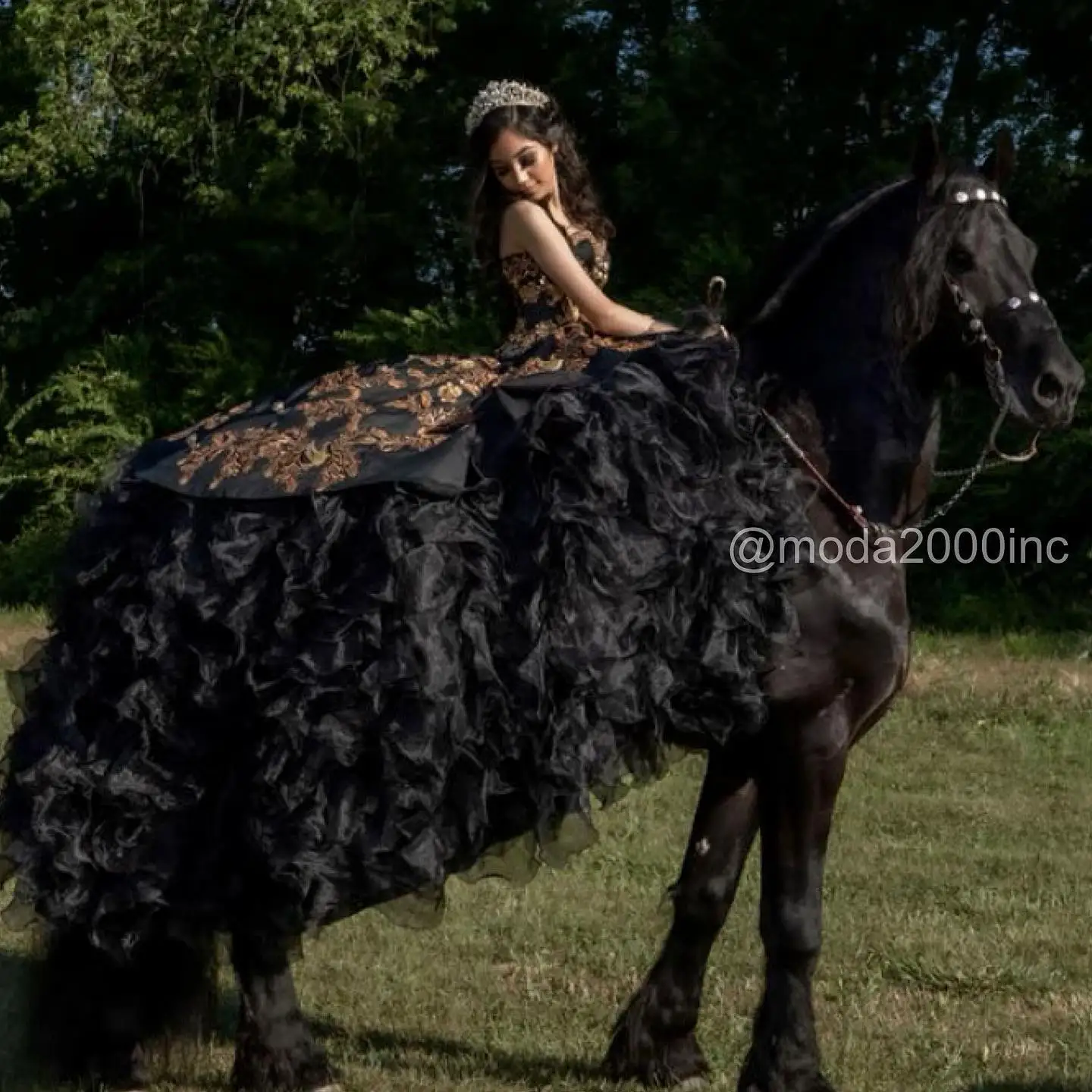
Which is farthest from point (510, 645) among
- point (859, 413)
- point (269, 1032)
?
point (269, 1032)

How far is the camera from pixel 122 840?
4.15m

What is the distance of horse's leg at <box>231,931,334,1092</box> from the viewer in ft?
14.3

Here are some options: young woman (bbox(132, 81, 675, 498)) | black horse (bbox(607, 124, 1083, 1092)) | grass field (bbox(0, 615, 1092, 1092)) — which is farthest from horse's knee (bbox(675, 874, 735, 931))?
young woman (bbox(132, 81, 675, 498))

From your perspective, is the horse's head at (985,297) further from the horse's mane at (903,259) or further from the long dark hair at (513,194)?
the long dark hair at (513,194)

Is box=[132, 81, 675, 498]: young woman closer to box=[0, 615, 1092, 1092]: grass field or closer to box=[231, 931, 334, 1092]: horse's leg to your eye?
box=[231, 931, 334, 1092]: horse's leg

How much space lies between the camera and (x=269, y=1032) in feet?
14.4

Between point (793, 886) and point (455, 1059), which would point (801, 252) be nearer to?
point (793, 886)

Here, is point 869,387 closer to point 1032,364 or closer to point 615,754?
point 1032,364

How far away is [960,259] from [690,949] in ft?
5.92

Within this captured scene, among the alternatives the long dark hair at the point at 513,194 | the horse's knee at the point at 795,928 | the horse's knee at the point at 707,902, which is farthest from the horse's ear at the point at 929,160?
the horse's knee at the point at 707,902

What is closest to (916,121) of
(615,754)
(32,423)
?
(32,423)

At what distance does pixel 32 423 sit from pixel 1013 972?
15.7 meters

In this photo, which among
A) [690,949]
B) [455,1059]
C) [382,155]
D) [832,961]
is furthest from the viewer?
[382,155]

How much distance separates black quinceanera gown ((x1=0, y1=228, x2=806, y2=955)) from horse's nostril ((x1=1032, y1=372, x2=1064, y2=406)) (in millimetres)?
575
